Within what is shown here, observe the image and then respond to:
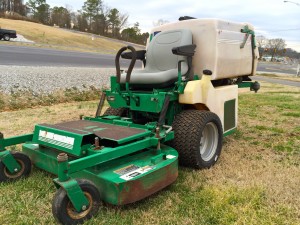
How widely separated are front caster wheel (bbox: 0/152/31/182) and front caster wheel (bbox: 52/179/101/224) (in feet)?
3.32

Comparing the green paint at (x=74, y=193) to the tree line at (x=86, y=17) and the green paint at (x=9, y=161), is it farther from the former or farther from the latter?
the tree line at (x=86, y=17)

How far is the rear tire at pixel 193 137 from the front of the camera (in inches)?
121

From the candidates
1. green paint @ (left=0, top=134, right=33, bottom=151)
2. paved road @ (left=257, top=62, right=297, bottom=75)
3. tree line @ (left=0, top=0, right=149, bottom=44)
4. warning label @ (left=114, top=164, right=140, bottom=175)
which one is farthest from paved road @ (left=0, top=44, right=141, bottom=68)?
tree line @ (left=0, top=0, right=149, bottom=44)

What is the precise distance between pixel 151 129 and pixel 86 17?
2482 inches

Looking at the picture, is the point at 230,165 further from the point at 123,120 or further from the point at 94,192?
the point at 94,192

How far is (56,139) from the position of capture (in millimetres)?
2660

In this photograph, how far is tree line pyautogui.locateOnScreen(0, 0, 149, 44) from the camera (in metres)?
60.1

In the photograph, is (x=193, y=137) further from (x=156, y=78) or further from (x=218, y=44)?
(x=218, y=44)

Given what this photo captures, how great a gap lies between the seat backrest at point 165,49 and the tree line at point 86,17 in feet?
185

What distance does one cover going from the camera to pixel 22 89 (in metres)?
7.45

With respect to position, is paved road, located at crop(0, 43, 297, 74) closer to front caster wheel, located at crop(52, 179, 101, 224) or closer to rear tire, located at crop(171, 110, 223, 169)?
rear tire, located at crop(171, 110, 223, 169)

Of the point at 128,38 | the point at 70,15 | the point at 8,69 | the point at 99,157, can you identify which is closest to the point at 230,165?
the point at 99,157

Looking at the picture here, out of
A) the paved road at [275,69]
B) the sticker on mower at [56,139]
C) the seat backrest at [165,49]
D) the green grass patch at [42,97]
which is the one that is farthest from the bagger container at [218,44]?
the paved road at [275,69]

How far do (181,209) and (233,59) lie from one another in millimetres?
2371
